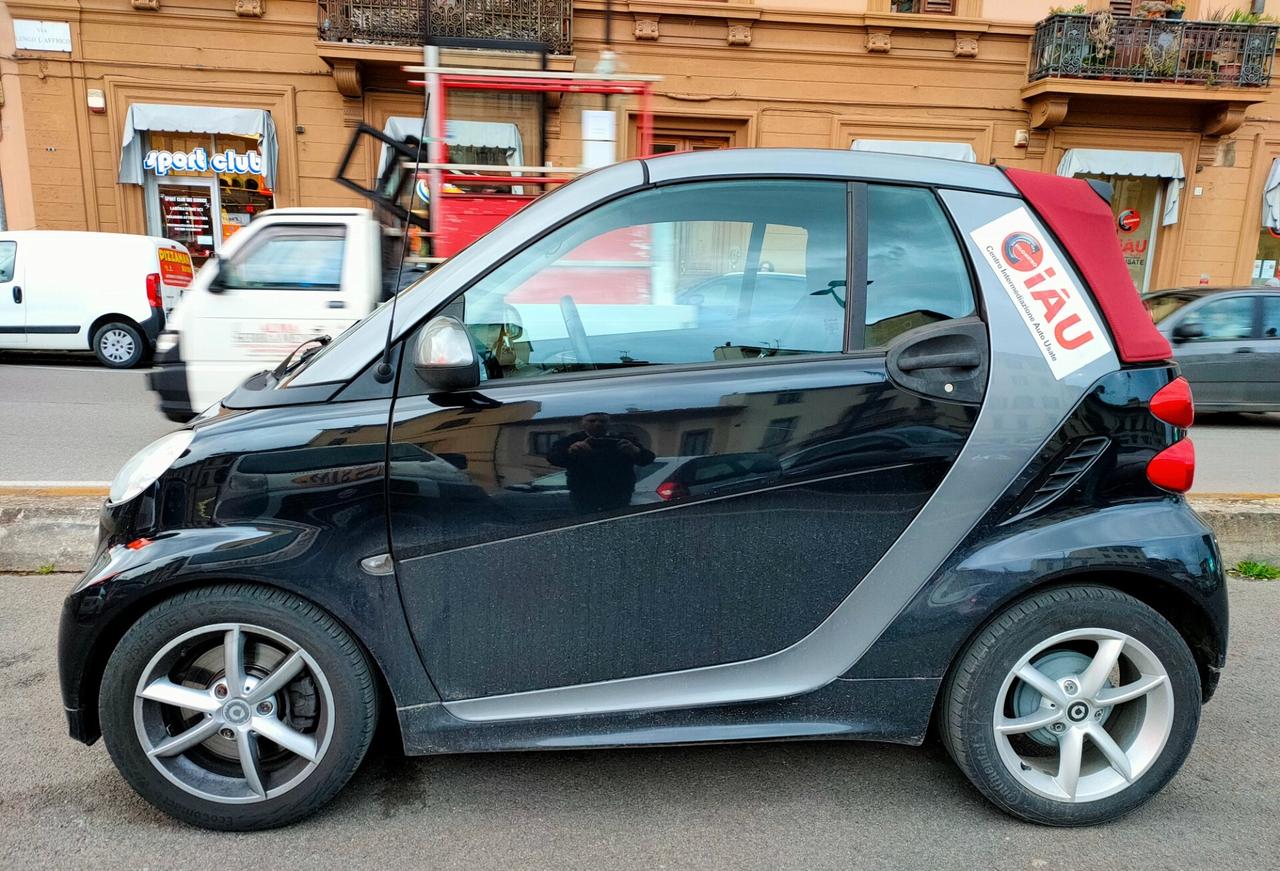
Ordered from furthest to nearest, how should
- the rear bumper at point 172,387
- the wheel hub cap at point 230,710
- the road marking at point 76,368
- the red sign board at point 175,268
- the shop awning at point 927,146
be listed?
the shop awning at point 927,146 < the red sign board at point 175,268 < the road marking at point 76,368 < the rear bumper at point 172,387 < the wheel hub cap at point 230,710

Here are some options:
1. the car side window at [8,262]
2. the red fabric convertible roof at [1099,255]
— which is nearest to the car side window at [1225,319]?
the red fabric convertible roof at [1099,255]

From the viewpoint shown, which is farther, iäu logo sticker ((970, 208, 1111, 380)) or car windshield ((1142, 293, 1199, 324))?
car windshield ((1142, 293, 1199, 324))

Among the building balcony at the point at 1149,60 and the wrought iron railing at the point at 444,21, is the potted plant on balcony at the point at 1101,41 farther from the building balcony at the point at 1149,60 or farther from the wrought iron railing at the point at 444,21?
the wrought iron railing at the point at 444,21

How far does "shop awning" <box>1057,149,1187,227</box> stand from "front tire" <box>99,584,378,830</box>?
52.3 ft

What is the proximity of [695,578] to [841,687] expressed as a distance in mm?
517

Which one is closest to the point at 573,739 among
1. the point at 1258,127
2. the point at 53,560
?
the point at 53,560

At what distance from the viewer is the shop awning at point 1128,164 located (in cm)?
1502

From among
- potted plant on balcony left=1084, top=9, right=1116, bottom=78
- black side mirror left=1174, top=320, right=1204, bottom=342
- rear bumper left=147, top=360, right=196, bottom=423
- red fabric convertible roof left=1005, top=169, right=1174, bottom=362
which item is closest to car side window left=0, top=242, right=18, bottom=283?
rear bumper left=147, top=360, right=196, bottom=423

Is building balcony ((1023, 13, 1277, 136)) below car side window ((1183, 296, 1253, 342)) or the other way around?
the other way around

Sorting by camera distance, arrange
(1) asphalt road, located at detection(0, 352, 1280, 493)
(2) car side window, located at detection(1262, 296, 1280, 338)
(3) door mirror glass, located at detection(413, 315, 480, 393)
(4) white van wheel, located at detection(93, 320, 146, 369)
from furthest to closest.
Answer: (4) white van wheel, located at detection(93, 320, 146, 369), (2) car side window, located at detection(1262, 296, 1280, 338), (1) asphalt road, located at detection(0, 352, 1280, 493), (3) door mirror glass, located at detection(413, 315, 480, 393)

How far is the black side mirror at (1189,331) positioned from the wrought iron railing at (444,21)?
9522 millimetres

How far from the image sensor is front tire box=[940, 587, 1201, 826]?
7.80ft

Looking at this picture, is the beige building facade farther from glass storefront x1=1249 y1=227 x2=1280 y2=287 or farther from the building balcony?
glass storefront x1=1249 y1=227 x2=1280 y2=287

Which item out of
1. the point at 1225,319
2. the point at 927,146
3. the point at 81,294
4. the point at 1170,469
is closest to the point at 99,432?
the point at 81,294
